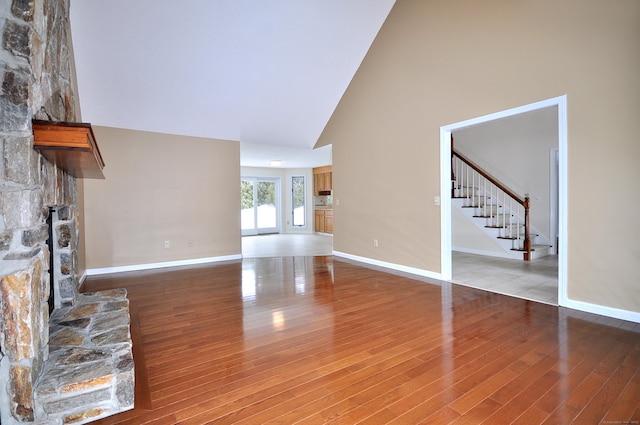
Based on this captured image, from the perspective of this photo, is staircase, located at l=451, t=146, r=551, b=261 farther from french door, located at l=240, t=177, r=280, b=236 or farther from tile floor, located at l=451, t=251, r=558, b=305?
french door, located at l=240, t=177, r=280, b=236

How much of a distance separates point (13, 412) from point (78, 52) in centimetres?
401

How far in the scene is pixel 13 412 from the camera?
1528 millimetres

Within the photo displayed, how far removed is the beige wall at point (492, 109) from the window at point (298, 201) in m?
5.12

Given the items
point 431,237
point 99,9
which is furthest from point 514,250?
point 99,9

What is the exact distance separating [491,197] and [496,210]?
0.30 meters

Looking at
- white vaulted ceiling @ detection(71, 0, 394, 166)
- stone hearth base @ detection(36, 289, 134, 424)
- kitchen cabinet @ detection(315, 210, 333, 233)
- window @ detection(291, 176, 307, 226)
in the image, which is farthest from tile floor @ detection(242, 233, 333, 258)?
stone hearth base @ detection(36, 289, 134, 424)

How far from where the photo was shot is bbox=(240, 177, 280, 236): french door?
10742mm

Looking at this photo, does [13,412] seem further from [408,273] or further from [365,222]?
[365,222]

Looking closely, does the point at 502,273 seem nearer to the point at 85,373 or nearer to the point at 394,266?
the point at 394,266

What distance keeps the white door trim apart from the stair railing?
8.09ft

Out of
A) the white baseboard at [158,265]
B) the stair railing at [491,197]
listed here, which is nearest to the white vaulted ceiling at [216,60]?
the white baseboard at [158,265]

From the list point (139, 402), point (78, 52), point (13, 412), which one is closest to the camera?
point (13, 412)

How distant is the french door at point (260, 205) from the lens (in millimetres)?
10742

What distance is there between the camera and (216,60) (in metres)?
4.52
